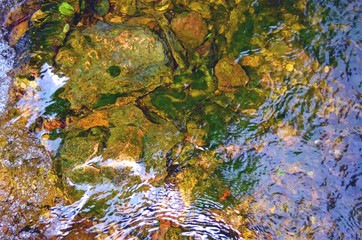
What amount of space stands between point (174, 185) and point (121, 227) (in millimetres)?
835

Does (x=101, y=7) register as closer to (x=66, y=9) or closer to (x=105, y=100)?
(x=66, y=9)

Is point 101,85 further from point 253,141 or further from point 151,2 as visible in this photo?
point 253,141

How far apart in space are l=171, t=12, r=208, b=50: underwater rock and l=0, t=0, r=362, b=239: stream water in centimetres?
105

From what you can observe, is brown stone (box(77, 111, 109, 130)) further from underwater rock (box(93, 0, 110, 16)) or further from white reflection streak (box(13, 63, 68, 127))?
underwater rock (box(93, 0, 110, 16))

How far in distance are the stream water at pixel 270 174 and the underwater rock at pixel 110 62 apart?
12.7 inches

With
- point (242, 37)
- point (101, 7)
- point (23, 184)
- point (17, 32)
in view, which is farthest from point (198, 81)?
point (17, 32)

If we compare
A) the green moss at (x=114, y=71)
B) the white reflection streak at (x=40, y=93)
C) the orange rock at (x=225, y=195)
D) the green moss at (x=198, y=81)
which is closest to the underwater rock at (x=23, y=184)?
the white reflection streak at (x=40, y=93)

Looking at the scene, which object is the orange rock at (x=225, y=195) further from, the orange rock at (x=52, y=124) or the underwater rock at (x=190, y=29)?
the orange rock at (x=52, y=124)

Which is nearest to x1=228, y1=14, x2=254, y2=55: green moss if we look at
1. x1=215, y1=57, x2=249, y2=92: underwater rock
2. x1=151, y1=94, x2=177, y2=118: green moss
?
x1=215, y1=57, x2=249, y2=92: underwater rock

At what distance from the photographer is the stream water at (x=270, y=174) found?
3.72 metres

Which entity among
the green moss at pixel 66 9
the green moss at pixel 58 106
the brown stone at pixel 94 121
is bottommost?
the brown stone at pixel 94 121

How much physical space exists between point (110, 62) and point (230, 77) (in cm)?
169

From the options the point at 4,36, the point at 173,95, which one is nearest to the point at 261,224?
the point at 173,95

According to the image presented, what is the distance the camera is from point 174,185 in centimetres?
396
